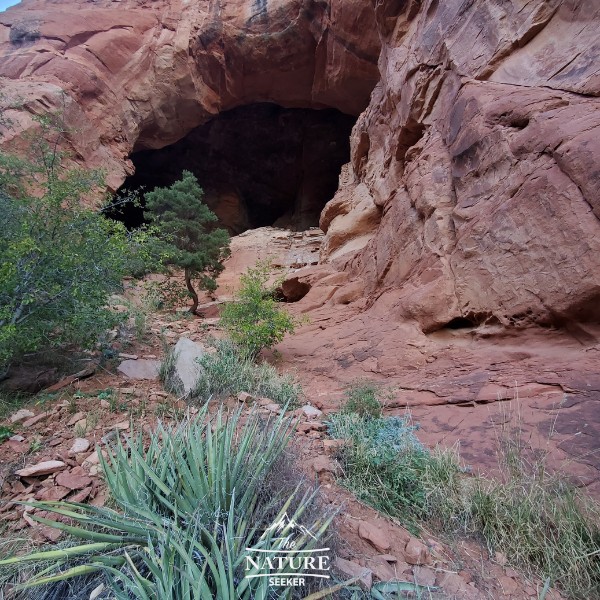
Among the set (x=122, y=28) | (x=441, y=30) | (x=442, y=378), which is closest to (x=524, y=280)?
(x=442, y=378)

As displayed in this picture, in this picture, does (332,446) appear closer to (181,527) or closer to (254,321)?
(181,527)

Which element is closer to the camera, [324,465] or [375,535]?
[375,535]

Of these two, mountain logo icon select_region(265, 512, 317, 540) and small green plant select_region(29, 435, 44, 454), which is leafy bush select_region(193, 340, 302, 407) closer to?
small green plant select_region(29, 435, 44, 454)

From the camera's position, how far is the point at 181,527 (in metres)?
1.56

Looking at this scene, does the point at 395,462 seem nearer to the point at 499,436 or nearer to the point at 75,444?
the point at 499,436

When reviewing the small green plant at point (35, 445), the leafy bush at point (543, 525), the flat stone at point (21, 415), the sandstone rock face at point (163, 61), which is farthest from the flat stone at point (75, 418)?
the sandstone rock face at point (163, 61)

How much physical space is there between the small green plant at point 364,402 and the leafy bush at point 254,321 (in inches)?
83.3

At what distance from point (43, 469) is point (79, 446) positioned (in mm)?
295

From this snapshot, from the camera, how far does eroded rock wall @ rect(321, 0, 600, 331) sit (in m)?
3.65

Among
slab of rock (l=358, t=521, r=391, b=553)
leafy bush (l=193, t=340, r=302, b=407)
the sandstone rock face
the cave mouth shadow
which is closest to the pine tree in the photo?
the sandstone rock face

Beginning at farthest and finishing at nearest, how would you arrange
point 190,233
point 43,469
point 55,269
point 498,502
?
point 190,233 < point 55,269 < point 43,469 < point 498,502

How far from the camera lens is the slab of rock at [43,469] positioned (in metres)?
2.34

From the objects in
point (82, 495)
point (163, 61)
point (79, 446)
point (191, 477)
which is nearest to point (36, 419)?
point (79, 446)

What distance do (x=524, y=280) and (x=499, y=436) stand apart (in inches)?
77.0
